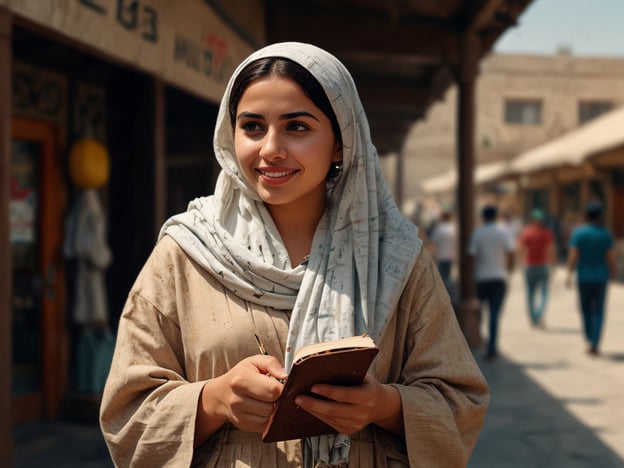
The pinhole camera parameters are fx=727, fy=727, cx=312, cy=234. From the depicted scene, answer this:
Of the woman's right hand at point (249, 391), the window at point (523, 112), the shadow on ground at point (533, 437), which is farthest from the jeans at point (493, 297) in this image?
the window at point (523, 112)

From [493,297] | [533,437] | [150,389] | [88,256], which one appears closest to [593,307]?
[493,297]

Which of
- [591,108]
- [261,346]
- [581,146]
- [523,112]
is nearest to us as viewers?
[261,346]

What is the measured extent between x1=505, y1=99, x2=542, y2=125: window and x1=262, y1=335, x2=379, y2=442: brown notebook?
97.1 ft

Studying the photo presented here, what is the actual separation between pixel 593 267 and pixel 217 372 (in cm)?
682

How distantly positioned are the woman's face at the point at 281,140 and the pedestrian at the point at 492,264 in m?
6.30

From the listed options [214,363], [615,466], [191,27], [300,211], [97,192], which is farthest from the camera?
[97,192]

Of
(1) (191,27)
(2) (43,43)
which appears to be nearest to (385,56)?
(1) (191,27)

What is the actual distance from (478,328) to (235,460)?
7173 mm

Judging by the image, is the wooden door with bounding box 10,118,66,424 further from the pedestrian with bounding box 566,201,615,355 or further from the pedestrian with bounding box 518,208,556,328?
the pedestrian with bounding box 518,208,556,328

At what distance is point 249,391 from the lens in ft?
4.58

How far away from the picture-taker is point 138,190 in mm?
4906

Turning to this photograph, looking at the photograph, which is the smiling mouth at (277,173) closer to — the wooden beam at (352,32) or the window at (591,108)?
the wooden beam at (352,32)

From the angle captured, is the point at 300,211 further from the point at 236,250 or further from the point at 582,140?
the point at 582,140

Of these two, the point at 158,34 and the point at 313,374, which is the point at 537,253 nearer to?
the point at 158,34
